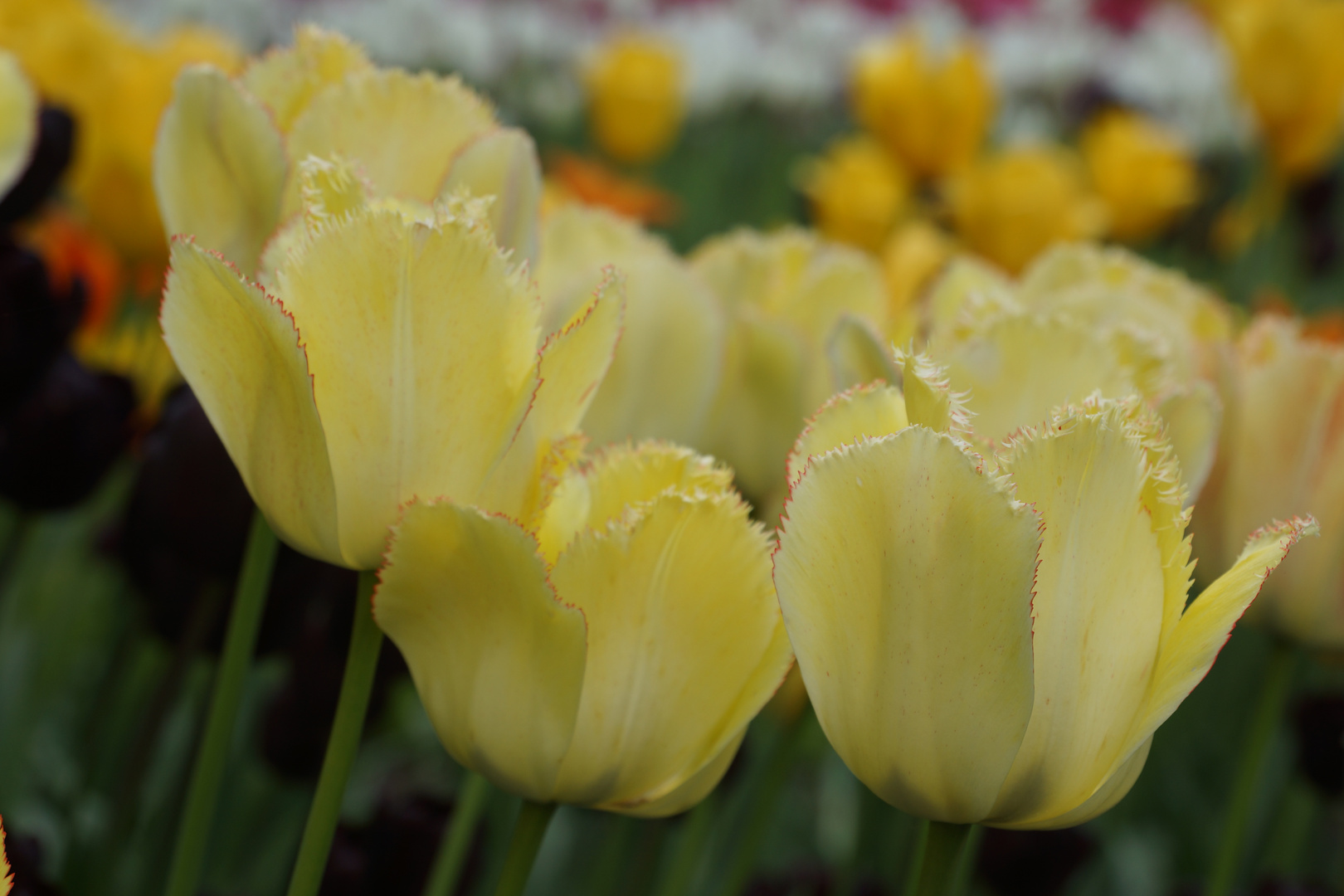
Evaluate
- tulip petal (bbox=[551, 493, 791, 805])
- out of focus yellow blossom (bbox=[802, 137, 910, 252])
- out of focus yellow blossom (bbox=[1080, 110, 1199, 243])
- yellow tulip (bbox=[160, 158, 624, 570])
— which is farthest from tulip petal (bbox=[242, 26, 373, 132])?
out of focus yellow blossom (bbox=[1080, 110, 1199, 243])

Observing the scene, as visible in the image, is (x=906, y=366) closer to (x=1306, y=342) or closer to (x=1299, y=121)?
(x=1306, y=342)

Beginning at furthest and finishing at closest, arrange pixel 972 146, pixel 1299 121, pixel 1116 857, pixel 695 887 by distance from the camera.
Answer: pixel 972 146 < pixel 1299 121 < pixel 1116 857 < pixel 695 887

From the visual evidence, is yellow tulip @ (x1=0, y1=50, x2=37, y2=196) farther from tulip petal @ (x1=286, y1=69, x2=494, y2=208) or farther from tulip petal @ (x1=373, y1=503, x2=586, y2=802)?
tulip petal @ (x1=373, y1=503, x2=586, y2=802)

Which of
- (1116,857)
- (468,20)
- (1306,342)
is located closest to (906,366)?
(1306,342)

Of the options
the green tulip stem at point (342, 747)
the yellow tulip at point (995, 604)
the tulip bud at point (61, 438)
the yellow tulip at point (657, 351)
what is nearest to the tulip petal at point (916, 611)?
the yellow tulip at point (995, 604)

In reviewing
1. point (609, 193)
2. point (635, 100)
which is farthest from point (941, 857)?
point (635, 100)

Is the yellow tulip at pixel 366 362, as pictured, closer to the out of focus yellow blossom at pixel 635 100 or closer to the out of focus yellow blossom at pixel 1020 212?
the out of focus yellow blossom at pixel 1020 212

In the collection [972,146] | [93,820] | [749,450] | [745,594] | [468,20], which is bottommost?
[93,820]
